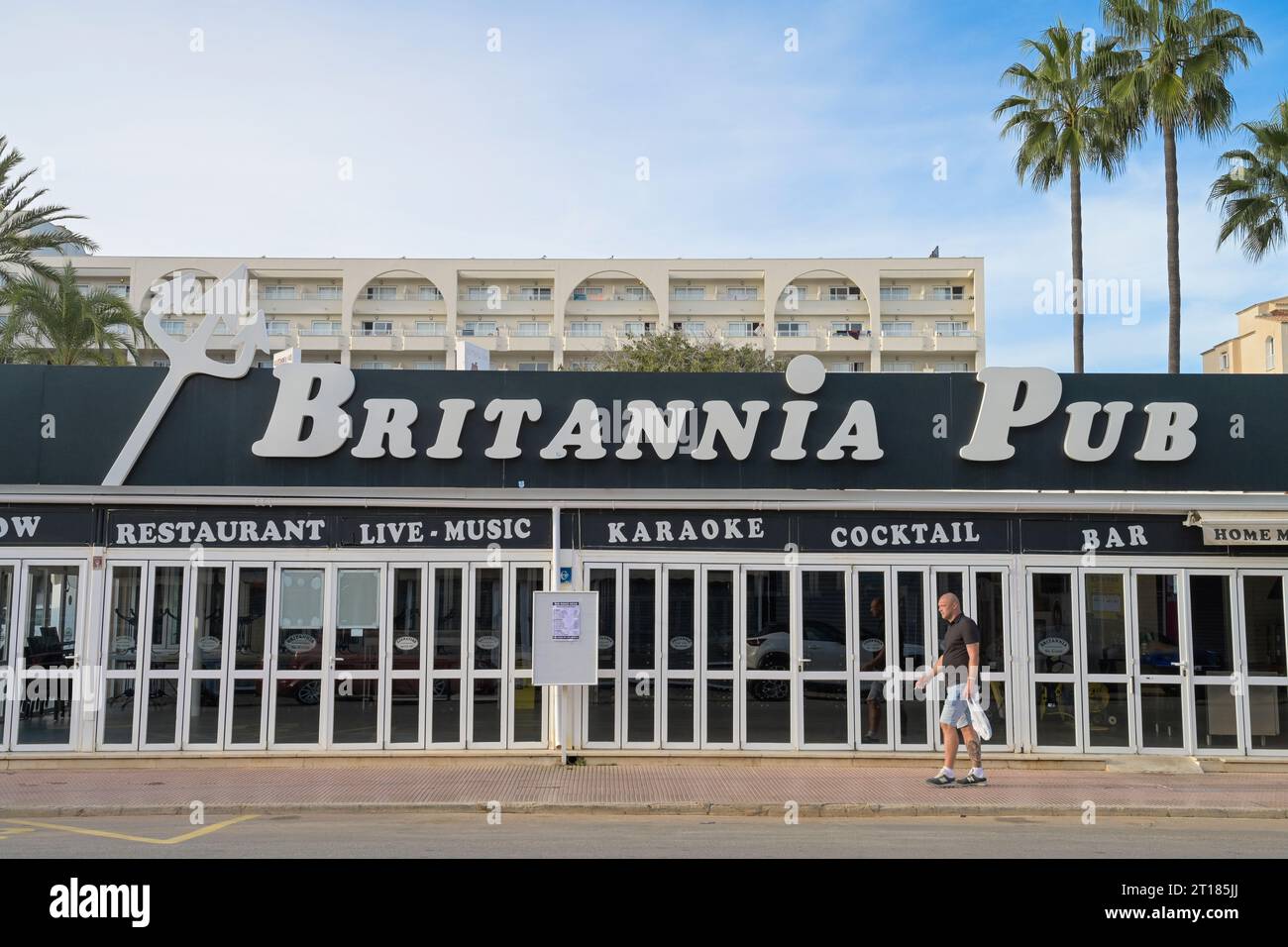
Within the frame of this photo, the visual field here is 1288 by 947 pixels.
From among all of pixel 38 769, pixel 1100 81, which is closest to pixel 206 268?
pixel 1100 81

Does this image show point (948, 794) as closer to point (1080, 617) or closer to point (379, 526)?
point (1080, 617)

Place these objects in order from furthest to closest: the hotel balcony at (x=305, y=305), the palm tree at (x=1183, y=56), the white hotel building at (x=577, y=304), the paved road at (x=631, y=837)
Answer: the hotel balcony at (x=305, y=305), the white hotel building at (x=577, y=304), the palm tree at (x=1183, y=56), the paved road at (x=631, y=837)

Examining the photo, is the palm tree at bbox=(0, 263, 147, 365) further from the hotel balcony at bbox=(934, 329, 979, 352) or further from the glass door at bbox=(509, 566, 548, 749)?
the hotel balcony at bbox=(934, 329, 979, 352)

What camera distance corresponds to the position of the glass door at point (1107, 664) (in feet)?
49.0

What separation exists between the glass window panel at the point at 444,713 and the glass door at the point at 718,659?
3.14 m

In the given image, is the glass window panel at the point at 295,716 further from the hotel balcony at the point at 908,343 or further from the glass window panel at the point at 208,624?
the hotel balcony at the point at 908,343

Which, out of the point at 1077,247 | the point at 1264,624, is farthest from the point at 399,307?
the point at 1264,624

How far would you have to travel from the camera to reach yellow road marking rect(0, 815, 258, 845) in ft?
33.9

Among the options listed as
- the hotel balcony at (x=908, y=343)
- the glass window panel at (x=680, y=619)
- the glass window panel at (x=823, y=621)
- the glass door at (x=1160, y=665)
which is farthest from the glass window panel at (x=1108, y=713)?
the hotel balcony at (x=908, y=343)

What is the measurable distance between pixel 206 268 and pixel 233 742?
5971 cm

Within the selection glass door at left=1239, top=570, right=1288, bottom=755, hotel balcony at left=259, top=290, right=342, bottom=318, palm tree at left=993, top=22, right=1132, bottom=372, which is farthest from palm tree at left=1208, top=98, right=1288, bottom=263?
hotel balcony at left=259, top=290, right=342, bottom=318

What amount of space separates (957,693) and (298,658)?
8.16m

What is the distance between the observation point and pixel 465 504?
597 inches

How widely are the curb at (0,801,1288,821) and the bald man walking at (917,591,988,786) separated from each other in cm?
116
